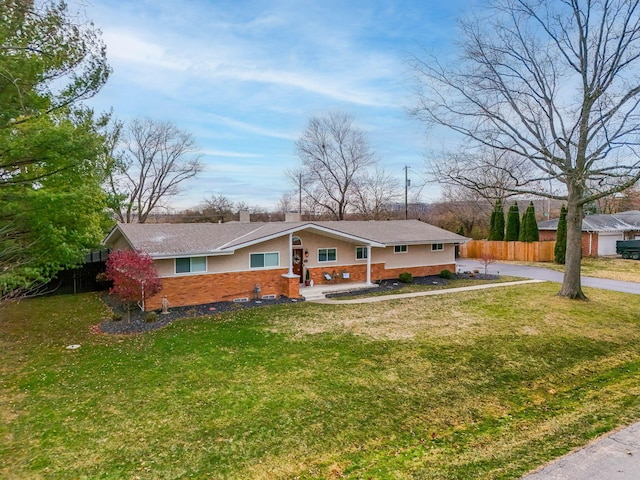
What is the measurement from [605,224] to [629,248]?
3372mm

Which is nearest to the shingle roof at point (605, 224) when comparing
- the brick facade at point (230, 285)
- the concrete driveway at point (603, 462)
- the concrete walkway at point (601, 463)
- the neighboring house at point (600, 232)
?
the neighboring house at point (600, 232)

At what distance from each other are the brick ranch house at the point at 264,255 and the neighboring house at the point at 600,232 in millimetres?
17796

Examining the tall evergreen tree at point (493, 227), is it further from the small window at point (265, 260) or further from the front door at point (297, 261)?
the small window at point (265, 260)

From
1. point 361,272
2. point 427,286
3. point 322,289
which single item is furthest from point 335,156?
point 322,289

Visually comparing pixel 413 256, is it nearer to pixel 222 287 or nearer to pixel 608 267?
pixel 222 287

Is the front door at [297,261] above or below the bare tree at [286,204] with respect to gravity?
below

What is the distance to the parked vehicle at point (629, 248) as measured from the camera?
30.1 metres

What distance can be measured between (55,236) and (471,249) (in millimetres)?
32826

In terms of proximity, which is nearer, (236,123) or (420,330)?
(420,330)

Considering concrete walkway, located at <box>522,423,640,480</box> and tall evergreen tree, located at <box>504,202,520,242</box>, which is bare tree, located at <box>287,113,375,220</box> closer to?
tall evergreen tree, located at <box>504,202,520,242</box>

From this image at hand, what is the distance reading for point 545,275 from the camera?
23453mm

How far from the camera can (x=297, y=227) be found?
1661 cm

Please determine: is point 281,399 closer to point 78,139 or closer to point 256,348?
point 256,348

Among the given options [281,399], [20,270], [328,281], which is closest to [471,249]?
[328,281]
